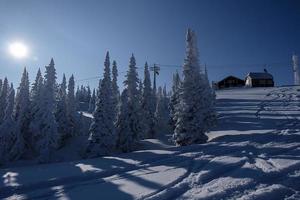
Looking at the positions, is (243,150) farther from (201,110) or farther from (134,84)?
(134,84)

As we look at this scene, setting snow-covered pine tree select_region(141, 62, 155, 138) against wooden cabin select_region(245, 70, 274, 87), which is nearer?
snow-covered pine tree select_region(141, 62, 155, 138)

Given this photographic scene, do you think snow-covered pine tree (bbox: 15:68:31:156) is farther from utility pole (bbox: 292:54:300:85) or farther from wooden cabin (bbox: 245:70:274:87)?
utility pole (bbox: 292:54:300:85)

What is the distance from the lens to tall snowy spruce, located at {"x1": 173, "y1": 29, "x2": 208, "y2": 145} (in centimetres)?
3058

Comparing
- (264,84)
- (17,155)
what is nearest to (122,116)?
(17,155)

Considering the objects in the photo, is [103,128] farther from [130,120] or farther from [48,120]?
[48,120]

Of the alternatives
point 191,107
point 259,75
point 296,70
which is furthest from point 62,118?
point 296,70

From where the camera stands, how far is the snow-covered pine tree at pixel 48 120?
4003 centimetres

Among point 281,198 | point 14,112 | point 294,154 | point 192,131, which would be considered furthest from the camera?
point 14,112

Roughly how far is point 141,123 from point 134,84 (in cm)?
614

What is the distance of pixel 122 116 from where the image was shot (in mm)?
42062

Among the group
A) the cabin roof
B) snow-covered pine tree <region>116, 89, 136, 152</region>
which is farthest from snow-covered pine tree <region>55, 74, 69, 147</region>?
the cabin roof

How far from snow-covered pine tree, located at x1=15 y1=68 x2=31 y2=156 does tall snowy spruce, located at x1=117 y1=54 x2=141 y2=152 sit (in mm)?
17229

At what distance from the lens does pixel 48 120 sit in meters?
40.8

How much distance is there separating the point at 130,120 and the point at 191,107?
12883 mm
